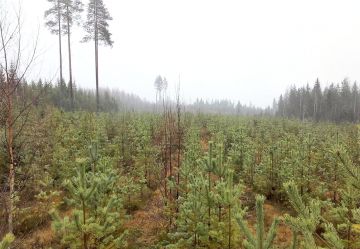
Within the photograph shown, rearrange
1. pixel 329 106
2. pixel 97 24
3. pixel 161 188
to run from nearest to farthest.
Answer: pixel 161 188
pixel 97 24
pixel 329 106

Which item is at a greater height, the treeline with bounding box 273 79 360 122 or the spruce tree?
the spruce tree

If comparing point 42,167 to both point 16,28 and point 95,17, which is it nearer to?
point 16,28

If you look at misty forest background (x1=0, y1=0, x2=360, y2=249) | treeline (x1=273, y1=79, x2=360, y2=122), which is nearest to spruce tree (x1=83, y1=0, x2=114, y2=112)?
misty forest background (x1=0, y1=0, x2=360, y2=249)

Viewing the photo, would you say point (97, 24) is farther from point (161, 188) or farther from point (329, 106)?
point (329, 106)

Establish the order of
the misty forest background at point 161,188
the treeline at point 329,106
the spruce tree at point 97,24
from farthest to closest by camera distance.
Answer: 1. the treeline at point 329,106
2. the spruce tree at point 97,24
3. the misty forest background at point 161,188

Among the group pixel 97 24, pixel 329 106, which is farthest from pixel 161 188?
pixel 329 106

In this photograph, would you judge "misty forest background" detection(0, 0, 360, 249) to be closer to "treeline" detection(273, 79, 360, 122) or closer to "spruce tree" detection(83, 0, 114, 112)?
"spruce tree" detection(83, 0, 114, 112)

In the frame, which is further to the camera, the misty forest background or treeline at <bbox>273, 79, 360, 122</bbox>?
treeline at <bbox>273, 79, 360, 122</bbox>

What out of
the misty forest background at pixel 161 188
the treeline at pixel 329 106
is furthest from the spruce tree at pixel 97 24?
the treeline at pixel 329 106

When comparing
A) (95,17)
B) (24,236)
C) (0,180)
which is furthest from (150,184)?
(95,17)

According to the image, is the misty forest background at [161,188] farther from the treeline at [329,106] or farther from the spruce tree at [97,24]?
the treeline at [329,106]

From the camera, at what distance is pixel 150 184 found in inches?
521

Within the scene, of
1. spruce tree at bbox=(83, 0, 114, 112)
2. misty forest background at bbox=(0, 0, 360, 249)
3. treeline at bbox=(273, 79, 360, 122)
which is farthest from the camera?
treeline at bbox=(273, 79, 360, 122)

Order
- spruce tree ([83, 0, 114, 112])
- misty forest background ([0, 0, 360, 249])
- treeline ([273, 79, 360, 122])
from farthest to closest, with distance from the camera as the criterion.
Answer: treeline ([273, 79, 360, 122]) → spruce tree ([83, 0, 114, 112]) → misty forest background ([0, 0, 360, 249])
